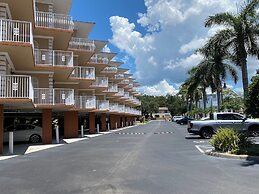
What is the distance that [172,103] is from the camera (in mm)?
165125

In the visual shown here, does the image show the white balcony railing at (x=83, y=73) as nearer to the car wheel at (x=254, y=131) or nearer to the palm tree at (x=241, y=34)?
the palm tree at (x=241, y=34)

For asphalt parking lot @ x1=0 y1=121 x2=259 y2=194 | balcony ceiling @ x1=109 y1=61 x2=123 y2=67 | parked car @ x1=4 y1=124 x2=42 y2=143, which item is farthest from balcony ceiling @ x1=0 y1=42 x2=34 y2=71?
balcony ceiling @ x1=109 y1=61 x2=123 y2=67

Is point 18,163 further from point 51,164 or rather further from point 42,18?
point 42,18

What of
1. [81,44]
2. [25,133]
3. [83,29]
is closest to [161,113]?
[83,29]

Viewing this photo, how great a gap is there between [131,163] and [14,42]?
336 inches

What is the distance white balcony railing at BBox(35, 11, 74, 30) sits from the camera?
1024 inches

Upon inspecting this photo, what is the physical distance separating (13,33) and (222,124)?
15.5 m

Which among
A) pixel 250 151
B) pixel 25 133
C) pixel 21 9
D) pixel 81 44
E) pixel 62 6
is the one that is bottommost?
pixel 250 151

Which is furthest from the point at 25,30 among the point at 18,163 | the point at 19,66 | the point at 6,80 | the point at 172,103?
the point at 172,103

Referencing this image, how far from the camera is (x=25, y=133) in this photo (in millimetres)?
24109

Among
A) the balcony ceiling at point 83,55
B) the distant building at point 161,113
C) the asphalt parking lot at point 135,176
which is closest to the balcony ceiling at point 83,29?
the balcony ceiling at point 83,55

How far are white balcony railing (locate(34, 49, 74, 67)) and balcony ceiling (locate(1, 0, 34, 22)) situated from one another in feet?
14.3

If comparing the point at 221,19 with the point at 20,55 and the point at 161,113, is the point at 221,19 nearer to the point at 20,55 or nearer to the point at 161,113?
the point at 20,55

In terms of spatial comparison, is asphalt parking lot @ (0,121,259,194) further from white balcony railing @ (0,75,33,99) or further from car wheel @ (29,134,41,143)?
car wheel @ (29,134,41,143)
